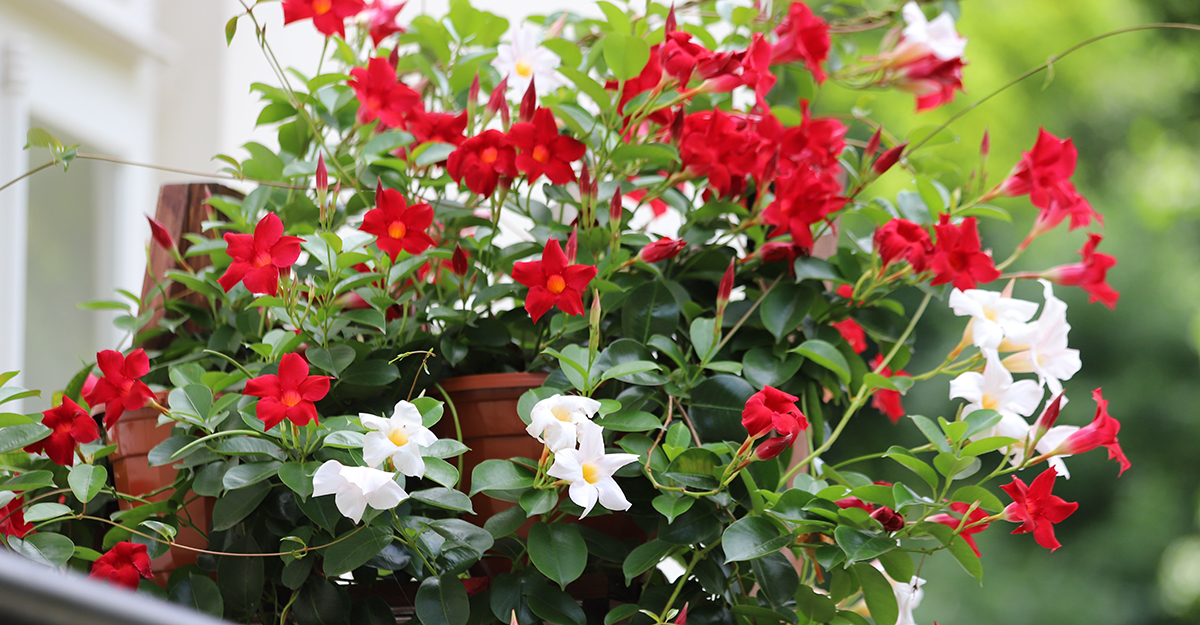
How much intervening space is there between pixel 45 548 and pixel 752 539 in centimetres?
42

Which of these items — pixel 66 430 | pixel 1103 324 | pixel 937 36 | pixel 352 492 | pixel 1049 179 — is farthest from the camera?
pixel 1103 324

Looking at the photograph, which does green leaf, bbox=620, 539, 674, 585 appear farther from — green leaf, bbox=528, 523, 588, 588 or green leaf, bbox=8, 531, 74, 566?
green leaf, bbox=8, 531, 74, 566

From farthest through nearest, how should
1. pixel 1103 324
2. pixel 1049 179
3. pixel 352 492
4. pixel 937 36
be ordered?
pixel 1103 324, pixel 937 36, pixel 1049 179, pixel 352 492

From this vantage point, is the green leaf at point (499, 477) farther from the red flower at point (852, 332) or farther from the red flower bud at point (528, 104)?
the red flower at point (852, 332)

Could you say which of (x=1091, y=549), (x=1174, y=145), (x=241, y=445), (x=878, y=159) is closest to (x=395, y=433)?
(x=241, y=445)

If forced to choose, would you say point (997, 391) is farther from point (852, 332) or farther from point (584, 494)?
point (584, 494)

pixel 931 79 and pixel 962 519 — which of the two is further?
pixel 931 79

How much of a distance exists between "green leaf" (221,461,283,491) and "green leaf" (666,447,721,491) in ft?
0.75

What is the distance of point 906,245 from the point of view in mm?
601

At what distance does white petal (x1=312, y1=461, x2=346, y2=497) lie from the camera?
1.49 ft

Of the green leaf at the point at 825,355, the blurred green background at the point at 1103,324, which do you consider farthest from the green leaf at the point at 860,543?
the blurred green background at the point at 1103,324

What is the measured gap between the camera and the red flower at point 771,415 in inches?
19.4

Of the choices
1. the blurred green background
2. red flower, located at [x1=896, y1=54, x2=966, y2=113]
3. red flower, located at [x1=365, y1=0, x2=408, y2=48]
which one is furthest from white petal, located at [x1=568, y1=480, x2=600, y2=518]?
the blurred green background

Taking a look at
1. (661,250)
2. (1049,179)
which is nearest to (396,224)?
(661,250)
